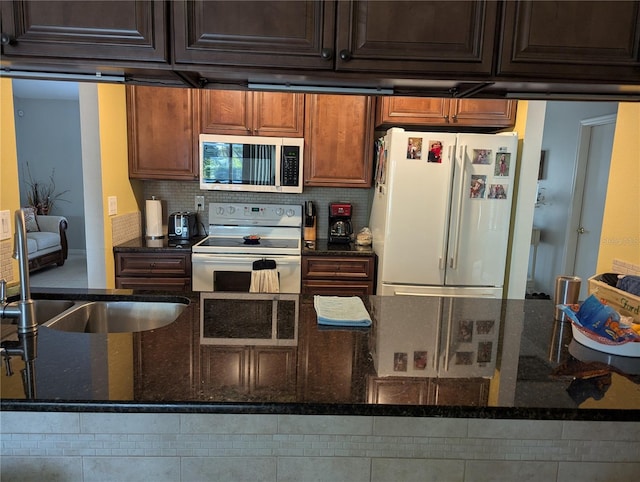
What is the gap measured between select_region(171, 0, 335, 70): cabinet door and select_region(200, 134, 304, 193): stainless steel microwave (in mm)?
1881

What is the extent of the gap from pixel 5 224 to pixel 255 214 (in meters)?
1.87

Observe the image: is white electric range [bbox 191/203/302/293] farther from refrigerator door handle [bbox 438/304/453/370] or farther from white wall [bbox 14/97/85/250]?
white wall [bbox 14/97/85/250]

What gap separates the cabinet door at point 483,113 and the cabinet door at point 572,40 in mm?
1826

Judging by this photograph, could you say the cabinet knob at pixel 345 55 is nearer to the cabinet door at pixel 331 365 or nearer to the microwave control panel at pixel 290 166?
the cabinet door at pixel 331 365

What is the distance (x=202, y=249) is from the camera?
2969mm

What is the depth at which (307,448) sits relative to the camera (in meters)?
1.15

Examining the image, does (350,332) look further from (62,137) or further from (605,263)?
(62,137)

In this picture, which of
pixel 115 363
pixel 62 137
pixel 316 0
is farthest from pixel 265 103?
pixel 62 137

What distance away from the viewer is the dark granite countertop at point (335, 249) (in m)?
3.06

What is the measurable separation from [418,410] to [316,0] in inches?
44.4

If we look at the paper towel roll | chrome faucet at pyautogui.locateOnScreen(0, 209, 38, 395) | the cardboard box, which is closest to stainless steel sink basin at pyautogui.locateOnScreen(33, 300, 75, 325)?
chrome faucet at pyautogui.locateOnScreen(0, 209, 38, 395)

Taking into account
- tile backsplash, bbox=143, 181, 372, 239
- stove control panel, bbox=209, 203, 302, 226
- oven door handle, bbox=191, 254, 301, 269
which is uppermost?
tile backsplash, bbox=143, 181, 372, 239

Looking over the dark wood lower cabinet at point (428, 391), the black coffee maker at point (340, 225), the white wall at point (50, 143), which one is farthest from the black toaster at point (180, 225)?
the white wall at point (50, 143)

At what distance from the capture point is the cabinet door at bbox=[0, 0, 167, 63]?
119 centimetres
